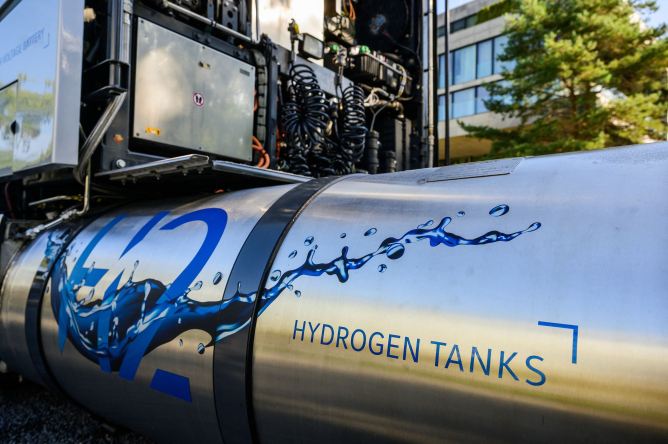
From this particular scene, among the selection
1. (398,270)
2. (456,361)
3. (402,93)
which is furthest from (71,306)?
(402,93)

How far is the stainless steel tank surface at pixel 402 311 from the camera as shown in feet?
3.18

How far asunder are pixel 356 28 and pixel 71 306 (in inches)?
154

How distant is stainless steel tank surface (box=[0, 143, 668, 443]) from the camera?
970 millimetres

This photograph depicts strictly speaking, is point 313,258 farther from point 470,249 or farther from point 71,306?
point 71,306

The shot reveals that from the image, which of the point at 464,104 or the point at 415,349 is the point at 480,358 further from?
the point at 464,104

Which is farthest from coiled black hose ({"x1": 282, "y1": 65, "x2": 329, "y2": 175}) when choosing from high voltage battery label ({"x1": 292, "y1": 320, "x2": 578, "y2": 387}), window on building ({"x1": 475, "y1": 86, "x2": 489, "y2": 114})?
window on building ({"x1": 475, "y1": 86, "x2": 489, "y2": 114})

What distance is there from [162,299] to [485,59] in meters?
21.5

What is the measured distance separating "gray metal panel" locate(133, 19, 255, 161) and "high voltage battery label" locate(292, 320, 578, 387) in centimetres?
181

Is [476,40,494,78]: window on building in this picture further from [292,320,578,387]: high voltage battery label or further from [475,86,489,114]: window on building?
[292,320,578,387]: high voltage battery label

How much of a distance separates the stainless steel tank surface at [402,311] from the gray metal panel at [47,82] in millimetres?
727

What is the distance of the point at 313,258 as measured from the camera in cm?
144

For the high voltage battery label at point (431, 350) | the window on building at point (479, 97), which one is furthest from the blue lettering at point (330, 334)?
the window on building at point (479, 97)

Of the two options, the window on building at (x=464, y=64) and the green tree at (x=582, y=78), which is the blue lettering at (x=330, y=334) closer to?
the green tree at (x=582, y=78)

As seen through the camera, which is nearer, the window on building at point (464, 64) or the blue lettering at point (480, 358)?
the blue lettering at point (480, 358)
